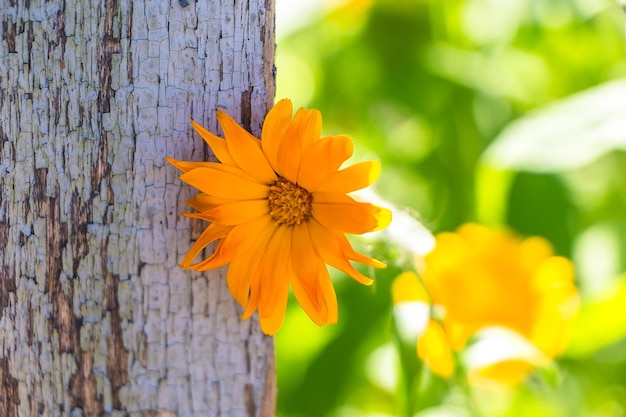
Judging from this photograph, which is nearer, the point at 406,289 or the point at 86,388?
the point at 86,388

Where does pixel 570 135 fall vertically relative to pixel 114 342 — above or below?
above

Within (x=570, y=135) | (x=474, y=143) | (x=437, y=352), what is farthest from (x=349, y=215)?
(x=474, y=143)

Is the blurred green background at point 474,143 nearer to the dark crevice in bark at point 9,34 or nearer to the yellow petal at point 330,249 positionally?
the yellow petal at point 330,249

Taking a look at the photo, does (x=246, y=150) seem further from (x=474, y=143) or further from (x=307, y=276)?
(x=474, y=143)

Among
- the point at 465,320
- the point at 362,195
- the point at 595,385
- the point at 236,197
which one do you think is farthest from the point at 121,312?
the point at 595,385

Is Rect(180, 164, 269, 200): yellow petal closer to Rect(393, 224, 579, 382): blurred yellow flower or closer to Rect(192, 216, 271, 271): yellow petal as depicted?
Rect(192, 216, 271, 271): yellow petal

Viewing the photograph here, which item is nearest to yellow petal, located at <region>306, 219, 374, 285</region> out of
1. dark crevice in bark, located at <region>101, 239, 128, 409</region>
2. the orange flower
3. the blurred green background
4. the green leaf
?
the orange flower

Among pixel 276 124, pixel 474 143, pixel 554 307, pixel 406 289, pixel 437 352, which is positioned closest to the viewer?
pixel 276 124

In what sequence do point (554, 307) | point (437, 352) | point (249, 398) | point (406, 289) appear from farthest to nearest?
1. point (554, 307)
2. point (437, 352)
3. point (406, 289)
4. point (249, 398)
